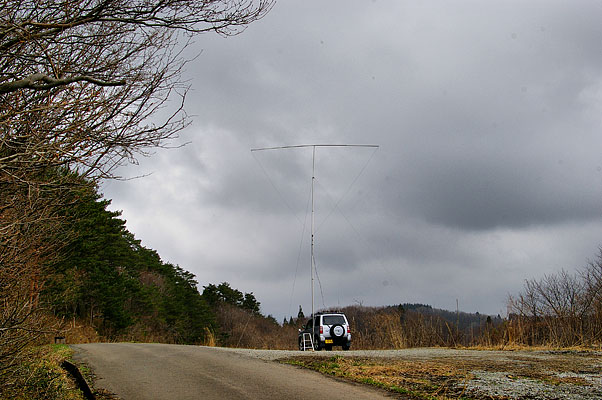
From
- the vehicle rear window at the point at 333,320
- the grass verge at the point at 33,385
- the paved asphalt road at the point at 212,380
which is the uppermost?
the vehicle rear window at the point at 333,320

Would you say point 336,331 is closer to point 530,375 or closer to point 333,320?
point 333,320

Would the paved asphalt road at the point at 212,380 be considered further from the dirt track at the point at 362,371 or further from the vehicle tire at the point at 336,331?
the vehicle tire at the point at 336,331

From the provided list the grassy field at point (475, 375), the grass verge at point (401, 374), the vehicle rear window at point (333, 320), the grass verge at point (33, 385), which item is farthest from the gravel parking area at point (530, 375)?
the vehicle rear window at point (333, 320)

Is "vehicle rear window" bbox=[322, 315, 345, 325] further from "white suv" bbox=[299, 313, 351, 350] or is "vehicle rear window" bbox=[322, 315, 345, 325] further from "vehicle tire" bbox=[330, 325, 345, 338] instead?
"vehicle tire" bbox=[330, 325, 345, 338]

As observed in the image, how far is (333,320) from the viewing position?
2236 centimetres

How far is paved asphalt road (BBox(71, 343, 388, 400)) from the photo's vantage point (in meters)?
8.44

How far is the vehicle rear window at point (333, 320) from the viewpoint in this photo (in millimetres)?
22219

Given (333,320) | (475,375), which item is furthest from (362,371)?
(333,320)

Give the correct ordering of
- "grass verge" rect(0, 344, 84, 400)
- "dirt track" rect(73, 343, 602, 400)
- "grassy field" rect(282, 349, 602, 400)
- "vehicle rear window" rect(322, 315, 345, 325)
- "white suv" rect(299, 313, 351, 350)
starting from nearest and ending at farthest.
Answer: "grass verge" rect(0, 344, 84, 400), "grassy field" rect(282, 349, 602, 400), "dirt track" rect(73, 343, 602, 400), "white suv" rect(299, 313, 351, 350), "vehicle rear window" rect(322, 315, 345, 325)

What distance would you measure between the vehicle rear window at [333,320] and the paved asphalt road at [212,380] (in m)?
8.53

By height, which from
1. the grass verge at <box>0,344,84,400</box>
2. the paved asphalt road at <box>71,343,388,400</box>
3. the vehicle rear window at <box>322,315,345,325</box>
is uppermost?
the vehicle rear window at <box>322,315,345,325</box>

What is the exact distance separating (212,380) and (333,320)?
12942 mm

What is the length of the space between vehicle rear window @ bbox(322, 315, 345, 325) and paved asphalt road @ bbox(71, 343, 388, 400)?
8.53 metres

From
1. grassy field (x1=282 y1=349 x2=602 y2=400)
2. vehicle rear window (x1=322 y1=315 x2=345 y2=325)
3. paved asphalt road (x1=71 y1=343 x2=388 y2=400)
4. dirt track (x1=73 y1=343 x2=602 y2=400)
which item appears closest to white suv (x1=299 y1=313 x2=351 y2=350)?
vehicle rear window (x1=322 y1=315 x2=345 y2=325)
